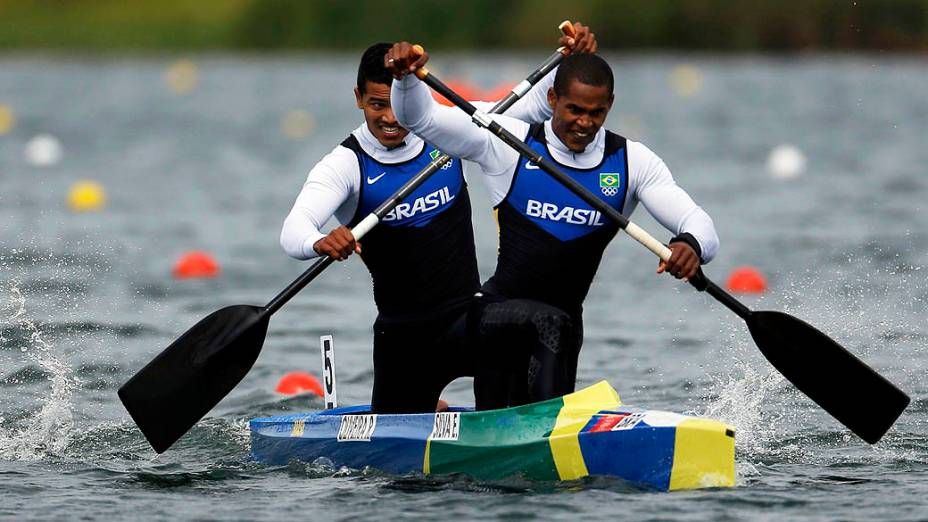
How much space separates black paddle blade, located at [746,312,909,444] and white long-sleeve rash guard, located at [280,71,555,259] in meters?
1.78

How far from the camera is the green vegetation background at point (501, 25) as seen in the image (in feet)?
149

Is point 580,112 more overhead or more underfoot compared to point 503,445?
more overhead

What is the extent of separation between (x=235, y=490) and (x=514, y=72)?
35.0 metres

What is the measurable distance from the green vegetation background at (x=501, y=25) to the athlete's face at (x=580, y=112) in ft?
113

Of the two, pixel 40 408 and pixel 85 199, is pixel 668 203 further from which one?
pixel 85 199

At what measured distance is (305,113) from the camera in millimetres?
36469

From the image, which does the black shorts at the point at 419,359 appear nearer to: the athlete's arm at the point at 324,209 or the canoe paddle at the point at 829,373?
the athlete's arm at the point at 324,209

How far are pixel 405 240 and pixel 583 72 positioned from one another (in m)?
1.33

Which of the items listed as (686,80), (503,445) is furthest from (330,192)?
(686,80)

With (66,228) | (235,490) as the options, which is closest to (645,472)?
(235,490)

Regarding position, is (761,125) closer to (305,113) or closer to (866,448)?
(305,113)

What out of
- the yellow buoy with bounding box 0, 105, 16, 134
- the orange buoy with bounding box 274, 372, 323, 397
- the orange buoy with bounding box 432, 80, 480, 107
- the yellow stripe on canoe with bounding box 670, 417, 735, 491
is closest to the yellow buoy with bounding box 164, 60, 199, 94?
the yellow buoy with bounding box 0, 105, 16, 134

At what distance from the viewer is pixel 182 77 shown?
47250 millimetres

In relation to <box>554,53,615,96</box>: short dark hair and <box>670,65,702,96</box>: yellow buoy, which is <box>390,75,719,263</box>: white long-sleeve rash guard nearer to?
<box>554,53,615,96</box>: short dark hair
